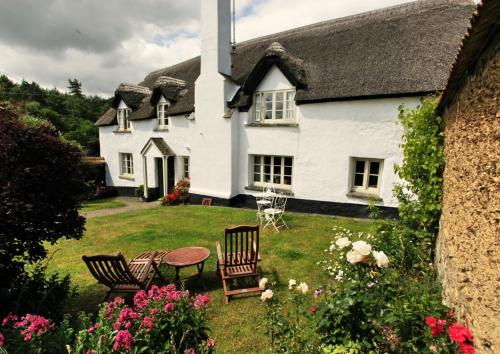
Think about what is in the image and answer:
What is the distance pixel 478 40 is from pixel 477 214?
1722 mm

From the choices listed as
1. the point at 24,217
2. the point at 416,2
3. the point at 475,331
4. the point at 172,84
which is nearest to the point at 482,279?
the point at 475,331

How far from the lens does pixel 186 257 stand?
5.12 meters

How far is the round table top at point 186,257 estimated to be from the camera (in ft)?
15.9

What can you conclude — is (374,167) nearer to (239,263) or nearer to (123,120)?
(239,263)

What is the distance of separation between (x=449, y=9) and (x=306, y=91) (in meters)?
6.34

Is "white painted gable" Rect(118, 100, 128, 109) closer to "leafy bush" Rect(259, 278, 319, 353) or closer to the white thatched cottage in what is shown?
the white thatched cottage

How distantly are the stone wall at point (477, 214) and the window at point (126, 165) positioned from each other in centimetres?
1835

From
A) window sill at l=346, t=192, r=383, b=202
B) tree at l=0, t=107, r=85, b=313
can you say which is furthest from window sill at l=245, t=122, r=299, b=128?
tree at l=0, t=107, r=85, b=313

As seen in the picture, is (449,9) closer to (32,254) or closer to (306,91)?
(306,91)

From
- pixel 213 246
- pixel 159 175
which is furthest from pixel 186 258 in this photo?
pixel 159 175

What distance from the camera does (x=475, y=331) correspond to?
2.29m

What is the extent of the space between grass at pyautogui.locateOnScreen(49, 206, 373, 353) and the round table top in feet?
1.87

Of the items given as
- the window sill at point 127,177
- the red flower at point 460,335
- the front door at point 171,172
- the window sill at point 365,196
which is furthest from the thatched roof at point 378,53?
the window sill at point 127,177

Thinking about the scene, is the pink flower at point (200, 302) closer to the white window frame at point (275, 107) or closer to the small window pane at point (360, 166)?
the small window pane at point (360, 166)
